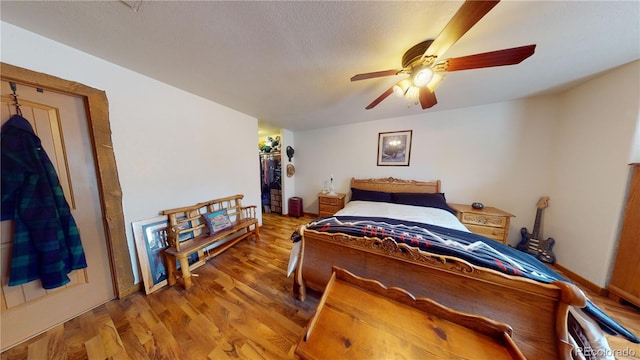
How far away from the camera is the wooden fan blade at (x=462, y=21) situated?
0.72 metres

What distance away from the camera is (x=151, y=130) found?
5.63 ft

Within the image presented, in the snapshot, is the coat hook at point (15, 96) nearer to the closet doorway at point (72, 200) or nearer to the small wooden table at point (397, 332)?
the closet doorway at point (72, 200)

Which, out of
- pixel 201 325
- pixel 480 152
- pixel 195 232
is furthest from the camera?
pixel 480 152

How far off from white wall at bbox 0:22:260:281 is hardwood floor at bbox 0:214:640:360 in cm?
45

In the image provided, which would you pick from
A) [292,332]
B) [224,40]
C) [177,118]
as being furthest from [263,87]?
[292,332]

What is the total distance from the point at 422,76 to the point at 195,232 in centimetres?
291

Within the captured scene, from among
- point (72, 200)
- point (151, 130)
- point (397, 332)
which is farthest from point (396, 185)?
point (72, 200)

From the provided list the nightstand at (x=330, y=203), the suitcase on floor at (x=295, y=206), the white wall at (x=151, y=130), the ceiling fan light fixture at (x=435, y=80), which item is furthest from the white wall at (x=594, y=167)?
the white wall at (x=151, y=130)

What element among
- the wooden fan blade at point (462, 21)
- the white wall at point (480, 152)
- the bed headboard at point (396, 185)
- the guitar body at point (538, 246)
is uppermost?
the wooden fan blade at point (462, 21)

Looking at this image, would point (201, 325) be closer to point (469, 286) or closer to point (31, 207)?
point (31, 207)

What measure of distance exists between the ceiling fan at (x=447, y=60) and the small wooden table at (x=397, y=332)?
4.50ft

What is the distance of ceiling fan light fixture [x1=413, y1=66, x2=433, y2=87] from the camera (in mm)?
1219

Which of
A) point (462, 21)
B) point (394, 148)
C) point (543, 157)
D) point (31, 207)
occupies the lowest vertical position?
point (31, 207)

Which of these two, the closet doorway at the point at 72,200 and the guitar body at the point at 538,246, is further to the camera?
the guitar body at the point at 538,246
